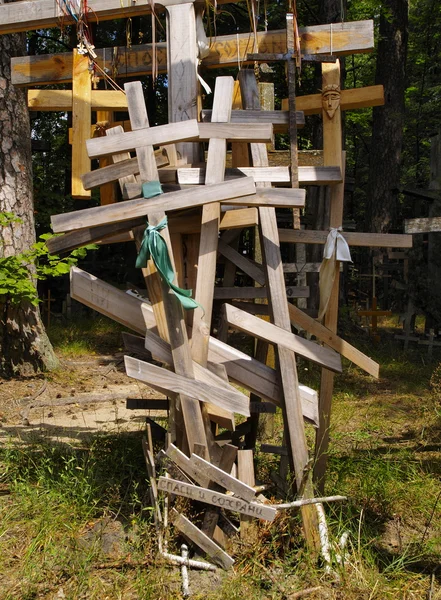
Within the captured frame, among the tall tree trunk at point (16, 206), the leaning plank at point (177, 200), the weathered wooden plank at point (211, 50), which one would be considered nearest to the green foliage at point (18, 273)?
the tall tree trunk at point (16, 206)

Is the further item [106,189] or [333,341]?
[106,189]

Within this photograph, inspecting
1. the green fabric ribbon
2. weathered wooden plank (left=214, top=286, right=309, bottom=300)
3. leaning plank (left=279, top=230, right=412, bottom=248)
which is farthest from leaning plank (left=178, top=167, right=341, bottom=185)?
weathered wooden plank (left=214, top=286, right=309, bottom=300)

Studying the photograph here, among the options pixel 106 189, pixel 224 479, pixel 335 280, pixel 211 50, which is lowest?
pixel 224 479

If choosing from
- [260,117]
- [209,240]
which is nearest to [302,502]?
[209,240]

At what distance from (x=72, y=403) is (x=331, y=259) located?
4.29 meters

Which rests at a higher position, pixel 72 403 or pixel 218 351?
pixel 218 351

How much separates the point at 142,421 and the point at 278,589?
10.4 feet

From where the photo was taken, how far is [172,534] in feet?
12.8

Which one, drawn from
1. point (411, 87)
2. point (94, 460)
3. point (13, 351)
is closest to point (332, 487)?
point (94, 460)

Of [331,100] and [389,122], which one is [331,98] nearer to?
[331,100]

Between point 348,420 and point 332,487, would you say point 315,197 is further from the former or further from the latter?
point 332,487

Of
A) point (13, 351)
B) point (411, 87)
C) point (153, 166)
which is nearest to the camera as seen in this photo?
point (153, 166)

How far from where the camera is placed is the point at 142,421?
257 inches

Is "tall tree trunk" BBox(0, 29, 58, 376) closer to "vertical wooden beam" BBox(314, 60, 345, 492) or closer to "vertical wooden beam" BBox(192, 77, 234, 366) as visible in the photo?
"vertical wooden beam" BBox(314, 60, 345, 492)
